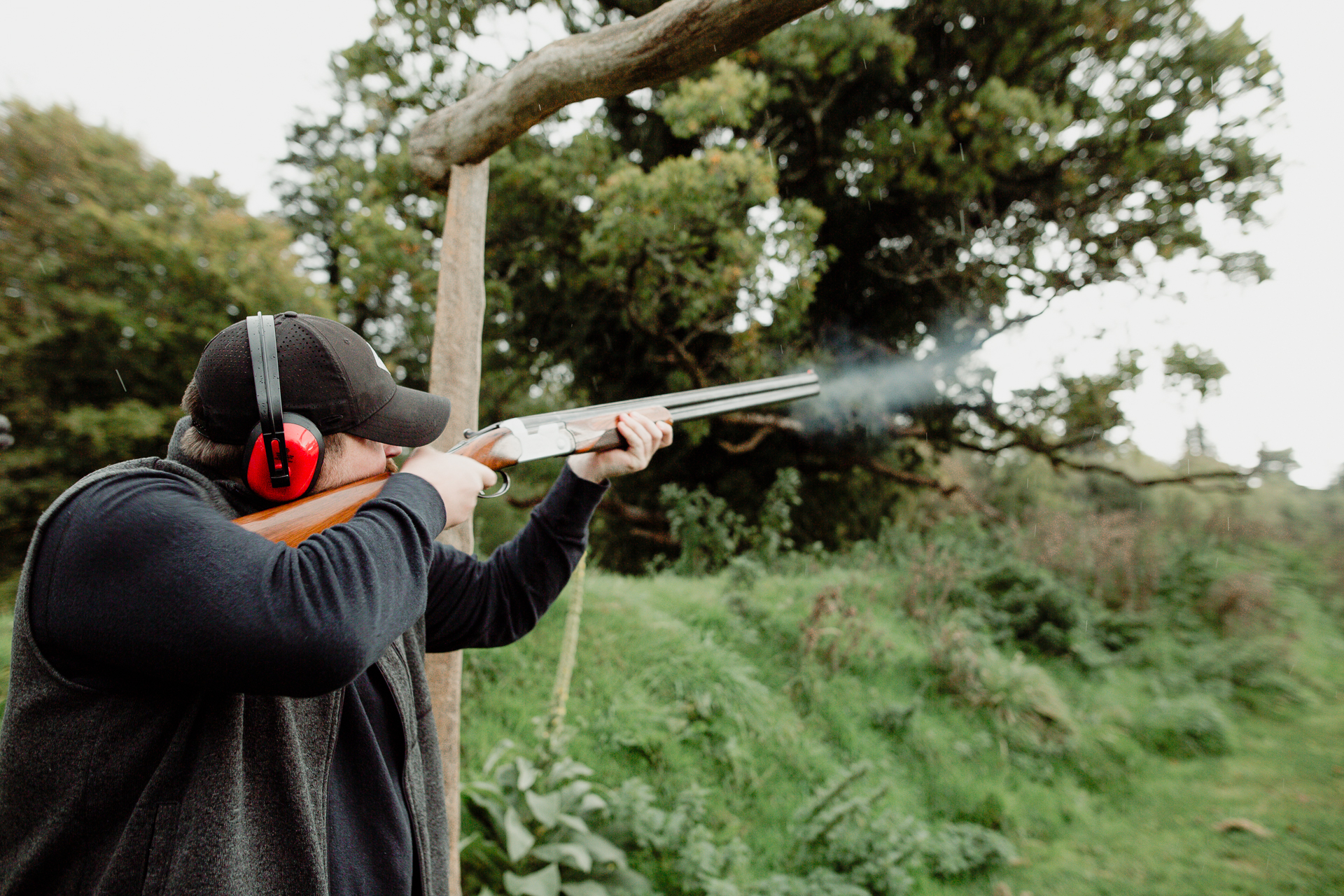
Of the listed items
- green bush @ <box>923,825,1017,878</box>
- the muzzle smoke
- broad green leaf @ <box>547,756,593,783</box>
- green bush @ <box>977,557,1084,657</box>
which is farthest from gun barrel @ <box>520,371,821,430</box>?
the muzzle smoke

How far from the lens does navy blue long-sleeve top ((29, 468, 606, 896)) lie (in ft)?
3.02

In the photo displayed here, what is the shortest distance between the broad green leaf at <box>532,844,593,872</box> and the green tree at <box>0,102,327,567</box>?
6401 millimetres

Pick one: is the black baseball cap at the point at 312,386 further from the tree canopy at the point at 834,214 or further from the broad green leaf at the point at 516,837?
the tree canopy at the point at 834,214

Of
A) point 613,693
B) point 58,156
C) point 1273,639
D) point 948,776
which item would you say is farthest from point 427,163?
point 1273,639

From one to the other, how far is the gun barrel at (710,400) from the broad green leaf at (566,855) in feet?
6.58

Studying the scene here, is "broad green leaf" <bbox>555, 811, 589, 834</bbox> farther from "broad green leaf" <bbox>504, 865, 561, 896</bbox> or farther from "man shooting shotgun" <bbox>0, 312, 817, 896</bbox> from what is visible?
"man shooting shotgun" <bbox>0, 312, 817, 896</bbox>

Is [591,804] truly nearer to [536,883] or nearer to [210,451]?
[536,883]

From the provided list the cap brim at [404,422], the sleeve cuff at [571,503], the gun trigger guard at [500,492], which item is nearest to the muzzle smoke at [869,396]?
the sleeve cuff at [571,503]

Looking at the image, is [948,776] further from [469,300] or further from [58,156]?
[58,156]

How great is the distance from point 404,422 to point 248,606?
1.82ft

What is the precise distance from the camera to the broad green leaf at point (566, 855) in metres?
2.77

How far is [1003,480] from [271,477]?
12629 mm

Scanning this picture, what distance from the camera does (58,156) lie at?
6297 millimetres

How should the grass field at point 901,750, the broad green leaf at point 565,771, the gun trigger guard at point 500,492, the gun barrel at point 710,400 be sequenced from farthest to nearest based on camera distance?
the grass field at point 901,750 → the broad green leaf at point 565,771 → the gun barrel at point 710,400 → the gun trigger guard at point 500,492
